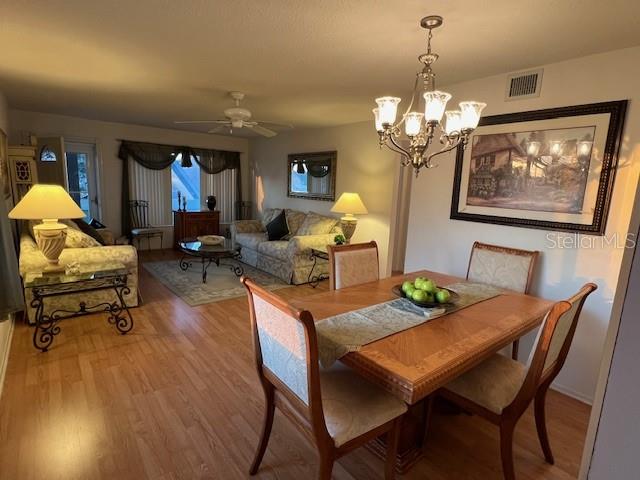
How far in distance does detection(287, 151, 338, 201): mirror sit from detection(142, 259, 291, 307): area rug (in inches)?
63.6

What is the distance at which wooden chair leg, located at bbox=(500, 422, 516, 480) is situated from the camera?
155 centimetres

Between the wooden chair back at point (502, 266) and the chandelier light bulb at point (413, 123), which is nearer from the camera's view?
the chandelier light bulb at point (413, 123)

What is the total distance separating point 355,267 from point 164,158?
17.2 feet

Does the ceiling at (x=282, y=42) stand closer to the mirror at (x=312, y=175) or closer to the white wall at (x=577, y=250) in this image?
the white wall at (x=577, y=250)

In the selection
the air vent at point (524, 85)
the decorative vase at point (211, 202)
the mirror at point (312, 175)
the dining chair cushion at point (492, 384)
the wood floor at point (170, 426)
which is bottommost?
the wood floor at point (170, 426)

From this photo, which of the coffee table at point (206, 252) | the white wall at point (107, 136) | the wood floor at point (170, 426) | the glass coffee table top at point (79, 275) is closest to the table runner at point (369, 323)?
the wood floor at point (170, 426)

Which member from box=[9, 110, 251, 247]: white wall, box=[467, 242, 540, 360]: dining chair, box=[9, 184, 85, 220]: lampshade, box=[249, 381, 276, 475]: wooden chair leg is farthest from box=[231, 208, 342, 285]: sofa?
box=[249, 381, 276, 475]: wooden chair leg

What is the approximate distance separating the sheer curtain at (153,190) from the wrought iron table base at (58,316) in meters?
3.25

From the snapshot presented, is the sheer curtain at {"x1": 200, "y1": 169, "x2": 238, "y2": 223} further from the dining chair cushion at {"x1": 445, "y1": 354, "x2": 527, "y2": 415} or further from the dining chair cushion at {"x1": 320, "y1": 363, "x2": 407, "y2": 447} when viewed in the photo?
the dining chair cushion at {"x1": 445, "y1": 354, "x2": 527, "y2": 415}

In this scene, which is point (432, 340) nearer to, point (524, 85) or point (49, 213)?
point (524, 85)

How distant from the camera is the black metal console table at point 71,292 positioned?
283 centimetres

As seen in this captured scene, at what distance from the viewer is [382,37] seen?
211cm

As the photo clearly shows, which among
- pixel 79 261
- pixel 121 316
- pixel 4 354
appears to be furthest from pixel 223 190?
pixel 4 354

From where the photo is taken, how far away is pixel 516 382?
1.70m
